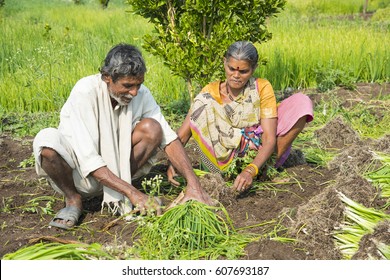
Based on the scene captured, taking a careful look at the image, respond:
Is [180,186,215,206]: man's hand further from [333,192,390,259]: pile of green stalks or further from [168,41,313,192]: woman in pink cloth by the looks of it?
[333,192,390,259]: pile of green stalks

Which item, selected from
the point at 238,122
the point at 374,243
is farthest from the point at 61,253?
the point at 238,122

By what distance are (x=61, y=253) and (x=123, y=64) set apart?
1.25 m

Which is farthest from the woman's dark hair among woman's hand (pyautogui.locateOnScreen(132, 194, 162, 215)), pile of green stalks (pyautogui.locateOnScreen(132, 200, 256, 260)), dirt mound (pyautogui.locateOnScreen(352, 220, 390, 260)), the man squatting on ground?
dirt mound (pyautogui.locateOnScreen(352, 220, 390, 260))

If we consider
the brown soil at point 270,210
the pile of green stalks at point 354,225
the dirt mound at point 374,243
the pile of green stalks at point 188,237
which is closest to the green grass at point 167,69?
the brown soil at point 270,210

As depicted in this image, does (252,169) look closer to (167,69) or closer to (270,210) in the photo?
(270,210)

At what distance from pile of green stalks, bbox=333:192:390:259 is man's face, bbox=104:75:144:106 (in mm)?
1466

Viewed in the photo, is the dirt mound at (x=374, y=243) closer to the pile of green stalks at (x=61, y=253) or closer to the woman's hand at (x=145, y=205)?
the woman's hand at (x=145, y=205)

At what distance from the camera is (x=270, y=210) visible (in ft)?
12.8

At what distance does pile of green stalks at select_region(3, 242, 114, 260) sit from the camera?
3036mm

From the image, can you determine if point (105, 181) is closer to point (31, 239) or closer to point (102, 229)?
point (102, 229)

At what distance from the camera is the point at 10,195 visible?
4.43 m

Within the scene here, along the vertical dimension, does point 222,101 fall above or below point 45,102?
above

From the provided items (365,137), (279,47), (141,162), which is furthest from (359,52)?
(141,162)

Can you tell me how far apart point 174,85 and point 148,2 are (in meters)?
1.67
